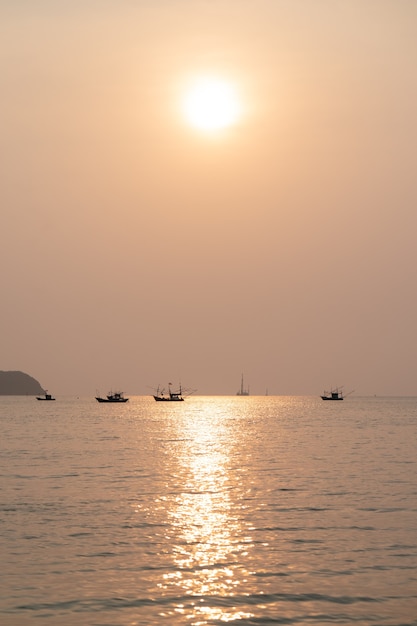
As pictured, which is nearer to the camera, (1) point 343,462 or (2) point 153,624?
(2) point 153,624

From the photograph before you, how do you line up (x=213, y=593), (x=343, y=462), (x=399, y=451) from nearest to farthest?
(x=213, y=593) → (x=343, y=462) → (x=399, y=451)

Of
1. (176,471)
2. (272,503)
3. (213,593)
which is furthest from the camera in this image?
(176,471)

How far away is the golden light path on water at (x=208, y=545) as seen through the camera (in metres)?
26.4

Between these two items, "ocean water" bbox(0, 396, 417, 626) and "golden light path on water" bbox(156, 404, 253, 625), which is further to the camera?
"golden light path on water" bbox(156, 404, 253, 625)

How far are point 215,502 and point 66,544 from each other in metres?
15.7

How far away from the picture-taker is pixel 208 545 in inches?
1396

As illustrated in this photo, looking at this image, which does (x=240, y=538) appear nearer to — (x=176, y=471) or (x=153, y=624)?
(x=153, y=624)

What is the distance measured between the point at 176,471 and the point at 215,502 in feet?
70.7

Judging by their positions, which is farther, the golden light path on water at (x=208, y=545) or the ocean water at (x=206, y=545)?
the golden light path on water at (x=208, y=545)

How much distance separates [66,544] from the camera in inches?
1393

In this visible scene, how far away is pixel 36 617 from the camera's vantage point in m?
24.4

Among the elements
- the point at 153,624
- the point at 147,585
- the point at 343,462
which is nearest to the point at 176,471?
the point at 343,462

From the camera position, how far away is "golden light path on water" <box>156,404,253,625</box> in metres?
26.4

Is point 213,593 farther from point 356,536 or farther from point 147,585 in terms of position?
point 356,536
